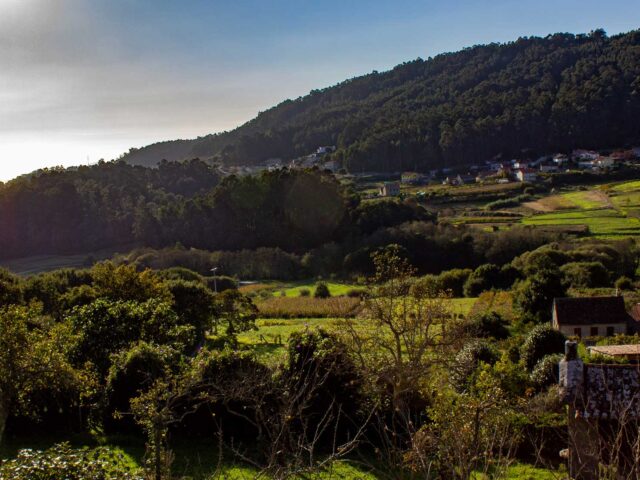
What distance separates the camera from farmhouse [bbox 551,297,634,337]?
2020 cm

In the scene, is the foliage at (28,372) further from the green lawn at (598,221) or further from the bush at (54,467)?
the green lawn at (598,221)

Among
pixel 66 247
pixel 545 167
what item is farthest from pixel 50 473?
pixel 545 167

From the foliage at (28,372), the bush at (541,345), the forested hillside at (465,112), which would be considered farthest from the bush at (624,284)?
the forested hillside at (465,112)

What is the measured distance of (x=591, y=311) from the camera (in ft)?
67.1

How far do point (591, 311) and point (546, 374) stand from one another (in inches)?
312

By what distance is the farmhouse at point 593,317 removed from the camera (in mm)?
20203

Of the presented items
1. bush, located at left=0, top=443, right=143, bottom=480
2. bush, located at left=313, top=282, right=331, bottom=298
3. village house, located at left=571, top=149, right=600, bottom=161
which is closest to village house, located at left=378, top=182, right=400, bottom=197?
village house, located at left=571, top=149, right=600, bottom=161

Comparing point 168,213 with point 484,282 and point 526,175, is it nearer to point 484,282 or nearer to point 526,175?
point 484,282

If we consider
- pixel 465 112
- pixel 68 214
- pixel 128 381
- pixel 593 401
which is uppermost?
pixel 465 112

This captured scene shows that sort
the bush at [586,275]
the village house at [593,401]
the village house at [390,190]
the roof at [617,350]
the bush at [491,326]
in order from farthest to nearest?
the village house at [390,190] → the bush at [586,275] → the bush at [491,326] → the roof at [617,350] → the village house at [593,401]

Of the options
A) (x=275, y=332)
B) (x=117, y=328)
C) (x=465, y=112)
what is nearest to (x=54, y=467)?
(x=117, y=328)

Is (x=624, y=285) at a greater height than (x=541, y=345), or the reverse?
(x=541, y=345)

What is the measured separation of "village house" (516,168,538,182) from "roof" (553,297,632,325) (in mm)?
41080

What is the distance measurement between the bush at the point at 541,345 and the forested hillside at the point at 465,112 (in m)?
61.2
